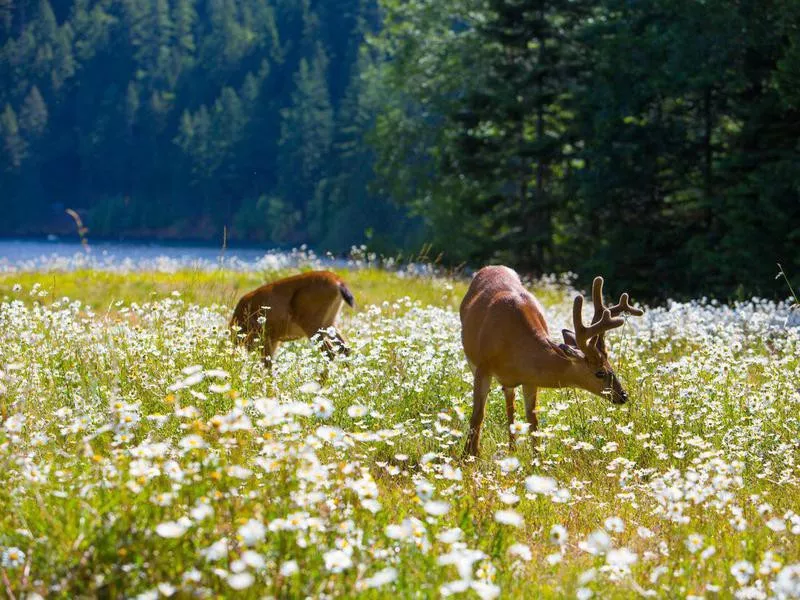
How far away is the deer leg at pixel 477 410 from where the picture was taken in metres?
7.30

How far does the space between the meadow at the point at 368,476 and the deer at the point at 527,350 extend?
0.67 feet

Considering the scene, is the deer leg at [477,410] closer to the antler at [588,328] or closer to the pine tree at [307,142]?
the antler at [588,328]

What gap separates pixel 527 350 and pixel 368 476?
316cm

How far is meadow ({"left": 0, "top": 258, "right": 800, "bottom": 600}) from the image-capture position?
12.5 ft

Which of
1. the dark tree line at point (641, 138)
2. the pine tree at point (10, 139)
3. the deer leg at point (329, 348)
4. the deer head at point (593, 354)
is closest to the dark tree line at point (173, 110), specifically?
the pine tree at point (10, 139)

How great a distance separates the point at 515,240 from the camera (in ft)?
102

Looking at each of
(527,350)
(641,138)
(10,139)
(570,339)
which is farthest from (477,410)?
(10,139)

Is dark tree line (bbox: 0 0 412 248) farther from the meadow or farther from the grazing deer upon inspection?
the meadow

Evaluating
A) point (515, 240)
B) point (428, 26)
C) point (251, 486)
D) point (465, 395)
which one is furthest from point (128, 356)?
point (428, 26)

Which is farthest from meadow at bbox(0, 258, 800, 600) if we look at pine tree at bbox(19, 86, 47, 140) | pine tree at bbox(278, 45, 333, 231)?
pine tree at bbox(19, 86, 47, 140)

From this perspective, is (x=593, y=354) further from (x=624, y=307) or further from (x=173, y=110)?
(x=173, y=110)

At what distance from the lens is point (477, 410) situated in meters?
7.40

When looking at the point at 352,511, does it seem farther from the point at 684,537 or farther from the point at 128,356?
the point at 128,356

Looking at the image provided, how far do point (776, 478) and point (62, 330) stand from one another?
5.20 m
